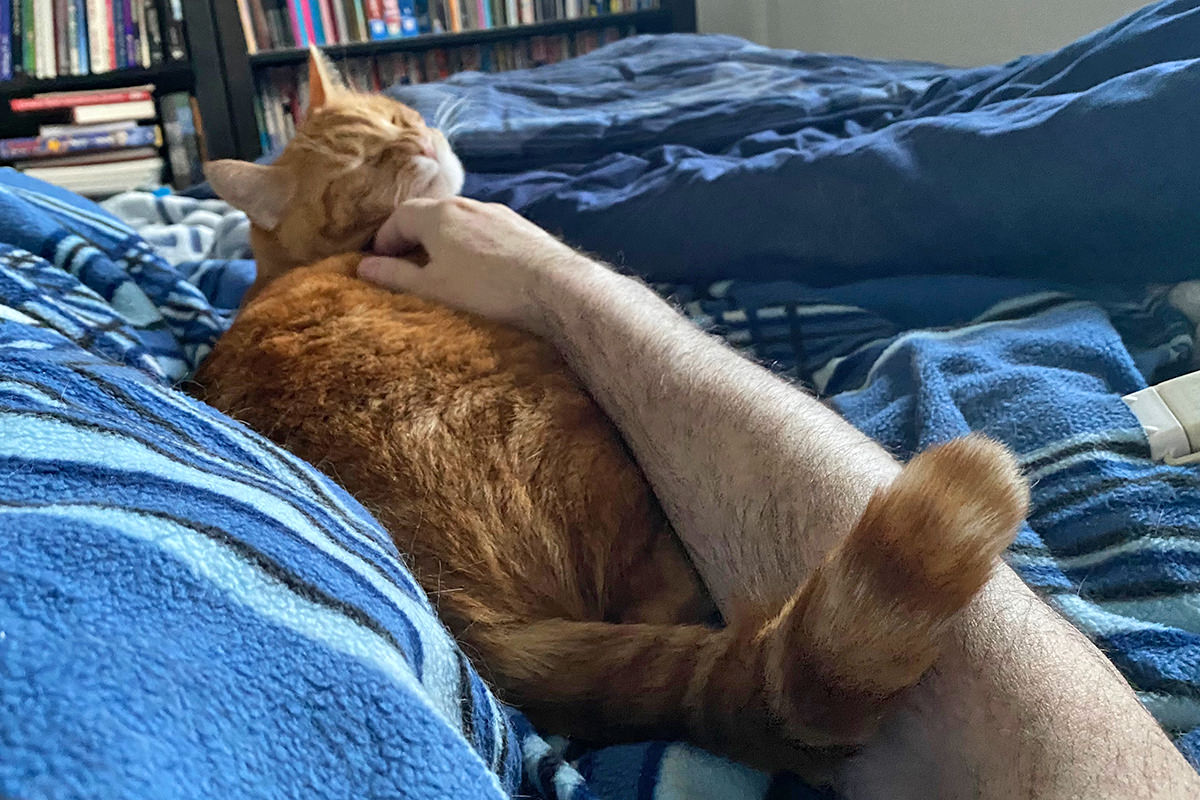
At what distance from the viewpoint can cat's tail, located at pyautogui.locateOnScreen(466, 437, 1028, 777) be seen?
0.40 metres

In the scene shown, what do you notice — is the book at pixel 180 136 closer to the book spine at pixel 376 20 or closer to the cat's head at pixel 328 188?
the book spine at pixel 376 20

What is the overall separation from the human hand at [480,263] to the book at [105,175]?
6.83 feet

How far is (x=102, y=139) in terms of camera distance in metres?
2.66

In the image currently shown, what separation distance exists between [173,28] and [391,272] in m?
2.32

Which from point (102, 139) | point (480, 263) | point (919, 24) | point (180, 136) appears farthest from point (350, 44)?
point (480, 263)

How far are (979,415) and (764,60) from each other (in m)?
1.58

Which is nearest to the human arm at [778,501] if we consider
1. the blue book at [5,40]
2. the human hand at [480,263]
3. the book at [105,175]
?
the human hand at [480,263]

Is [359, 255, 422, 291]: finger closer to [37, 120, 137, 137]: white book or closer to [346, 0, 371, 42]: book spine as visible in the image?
[37, 120, 137, 137]: white book

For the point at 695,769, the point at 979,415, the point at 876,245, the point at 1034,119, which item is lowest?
the point at 695,769

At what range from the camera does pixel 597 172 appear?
53.6 inches

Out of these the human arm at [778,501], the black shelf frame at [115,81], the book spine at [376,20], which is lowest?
the human arm at [778,501]

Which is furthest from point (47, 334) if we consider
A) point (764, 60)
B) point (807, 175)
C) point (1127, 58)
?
point (764, 60)

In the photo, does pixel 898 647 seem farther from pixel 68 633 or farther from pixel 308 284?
pixel 308 284

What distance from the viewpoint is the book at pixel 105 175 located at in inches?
102
